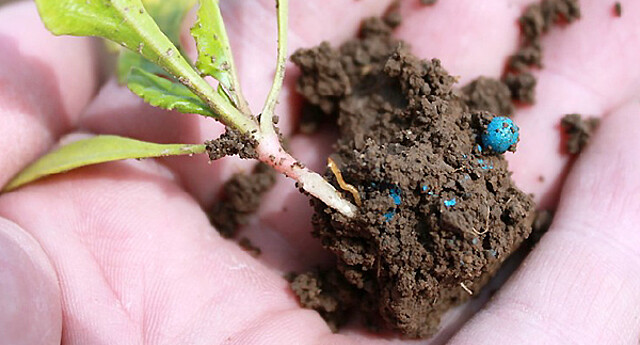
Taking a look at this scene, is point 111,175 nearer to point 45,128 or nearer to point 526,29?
point 45,128

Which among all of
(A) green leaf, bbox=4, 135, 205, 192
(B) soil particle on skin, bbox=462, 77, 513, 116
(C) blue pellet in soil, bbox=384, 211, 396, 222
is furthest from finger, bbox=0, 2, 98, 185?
(B) soil particle on skin, bbox=462, 77, 513, 116

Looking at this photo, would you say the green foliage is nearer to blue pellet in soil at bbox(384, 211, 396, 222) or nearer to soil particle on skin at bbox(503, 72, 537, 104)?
blue pellet in soil at bbox(384, 211, 396, 222)

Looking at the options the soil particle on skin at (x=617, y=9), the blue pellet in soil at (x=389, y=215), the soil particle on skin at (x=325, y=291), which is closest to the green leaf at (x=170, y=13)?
the soil particle on skin at (x=325, y=291)

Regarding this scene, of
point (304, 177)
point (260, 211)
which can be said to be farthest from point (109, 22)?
point (260, 211)

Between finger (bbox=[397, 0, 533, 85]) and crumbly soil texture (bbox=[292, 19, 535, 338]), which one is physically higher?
finger (bbox=[397, 0, 533, 85])

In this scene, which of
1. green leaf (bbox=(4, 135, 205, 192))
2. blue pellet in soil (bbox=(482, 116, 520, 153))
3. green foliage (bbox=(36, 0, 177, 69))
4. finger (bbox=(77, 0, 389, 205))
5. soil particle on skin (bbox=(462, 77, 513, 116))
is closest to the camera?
green foliage (bbox=(36, 0, 177, 69))

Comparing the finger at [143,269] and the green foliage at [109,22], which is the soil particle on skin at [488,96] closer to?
the finger at [143,269]

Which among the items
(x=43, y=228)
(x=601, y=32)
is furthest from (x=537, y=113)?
(x=43, y=228)
